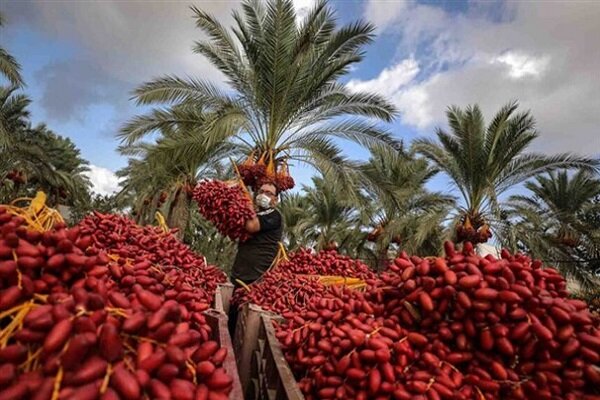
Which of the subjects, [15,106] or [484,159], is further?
[15,106]

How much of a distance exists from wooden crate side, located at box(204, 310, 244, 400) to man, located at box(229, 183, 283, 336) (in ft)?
5.86

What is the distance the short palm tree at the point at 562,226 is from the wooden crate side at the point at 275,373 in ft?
33.2

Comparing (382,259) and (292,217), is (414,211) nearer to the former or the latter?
(382,259)

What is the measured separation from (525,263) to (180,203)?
10.9 m

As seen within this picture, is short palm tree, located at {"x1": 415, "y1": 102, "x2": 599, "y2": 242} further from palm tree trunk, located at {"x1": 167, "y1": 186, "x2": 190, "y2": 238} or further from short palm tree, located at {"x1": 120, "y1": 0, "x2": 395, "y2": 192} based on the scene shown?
palm tree trunk, located at {"x1": 167, "y1": 186, "x2": 190, "y2": 238}

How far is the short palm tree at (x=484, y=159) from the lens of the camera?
10.1 m

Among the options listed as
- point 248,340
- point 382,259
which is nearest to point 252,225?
point 248,340

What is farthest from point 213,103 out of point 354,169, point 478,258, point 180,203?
point 478,258

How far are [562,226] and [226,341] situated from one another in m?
14.4

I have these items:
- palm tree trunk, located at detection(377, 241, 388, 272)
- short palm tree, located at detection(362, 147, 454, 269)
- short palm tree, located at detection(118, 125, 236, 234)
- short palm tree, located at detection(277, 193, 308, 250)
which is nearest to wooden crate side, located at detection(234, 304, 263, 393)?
short palm tree, located at detection(118, 125, 236, 234)

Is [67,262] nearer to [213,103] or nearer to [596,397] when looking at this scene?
[596,397]

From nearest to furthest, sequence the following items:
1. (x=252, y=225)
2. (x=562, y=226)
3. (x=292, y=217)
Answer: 1. (x=252, y=225)
2. (x=562, y=226)
3. (x=292, y=217)

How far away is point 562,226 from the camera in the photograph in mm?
13359

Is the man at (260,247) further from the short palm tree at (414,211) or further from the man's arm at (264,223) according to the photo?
the short palm tree at (414,211)
